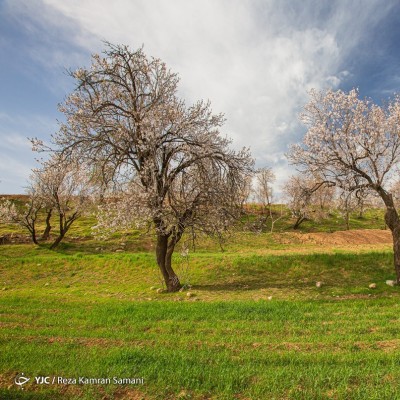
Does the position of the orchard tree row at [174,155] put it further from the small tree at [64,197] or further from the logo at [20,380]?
the small tree at [64,197]

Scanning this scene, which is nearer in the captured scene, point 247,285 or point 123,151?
point 123,151

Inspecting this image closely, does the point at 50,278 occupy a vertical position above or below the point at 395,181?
below

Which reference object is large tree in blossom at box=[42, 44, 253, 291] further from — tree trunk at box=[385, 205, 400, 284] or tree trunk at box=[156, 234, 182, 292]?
tree trunk at box=[385, 205, 400, 284]

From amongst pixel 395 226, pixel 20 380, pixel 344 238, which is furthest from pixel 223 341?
pixel 344 238

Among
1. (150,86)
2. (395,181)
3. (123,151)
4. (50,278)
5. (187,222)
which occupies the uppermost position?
(150,86)

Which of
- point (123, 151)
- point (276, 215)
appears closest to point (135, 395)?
point (123, 151)

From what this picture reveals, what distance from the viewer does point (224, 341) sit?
9.02 metres

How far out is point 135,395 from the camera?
5.98 m

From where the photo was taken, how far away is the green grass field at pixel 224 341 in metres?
6.15

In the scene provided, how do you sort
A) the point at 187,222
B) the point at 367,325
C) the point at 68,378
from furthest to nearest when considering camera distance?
the point at 187,222, the point at 367,325, the point at 68,378

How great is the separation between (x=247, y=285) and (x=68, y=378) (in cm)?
1497

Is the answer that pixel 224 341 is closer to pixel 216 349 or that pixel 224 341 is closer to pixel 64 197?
pixel 216 349

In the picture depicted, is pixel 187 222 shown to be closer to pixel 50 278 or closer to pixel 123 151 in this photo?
pixel 123 151

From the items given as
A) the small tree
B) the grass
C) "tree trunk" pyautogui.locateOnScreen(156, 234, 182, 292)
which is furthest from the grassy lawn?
the small tree
